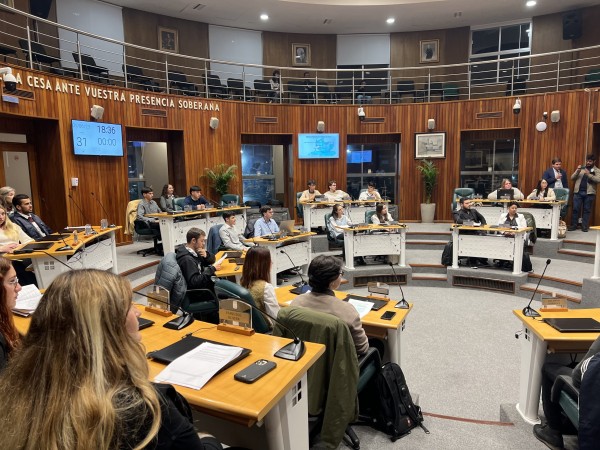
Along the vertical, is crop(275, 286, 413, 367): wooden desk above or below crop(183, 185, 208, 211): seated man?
below

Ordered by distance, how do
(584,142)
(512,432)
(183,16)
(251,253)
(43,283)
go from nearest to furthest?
(512,432) → (251,253) → (43,283) → (584,142) → (183,16)

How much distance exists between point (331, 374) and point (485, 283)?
4.80 metres

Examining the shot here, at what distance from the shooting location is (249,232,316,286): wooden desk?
5.72 metres

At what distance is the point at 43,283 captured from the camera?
4125mm

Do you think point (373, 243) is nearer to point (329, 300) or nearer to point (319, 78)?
point (329, 300)

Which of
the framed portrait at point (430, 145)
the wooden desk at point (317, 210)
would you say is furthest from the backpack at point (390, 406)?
the framed portrait at point (430, 145)

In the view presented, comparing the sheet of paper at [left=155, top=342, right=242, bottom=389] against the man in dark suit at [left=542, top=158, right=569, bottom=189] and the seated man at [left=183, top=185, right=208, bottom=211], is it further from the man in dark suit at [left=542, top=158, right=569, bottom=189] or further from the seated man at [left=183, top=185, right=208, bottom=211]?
the man in dark suit at [left=542, top=158, right=569, bottom=189]

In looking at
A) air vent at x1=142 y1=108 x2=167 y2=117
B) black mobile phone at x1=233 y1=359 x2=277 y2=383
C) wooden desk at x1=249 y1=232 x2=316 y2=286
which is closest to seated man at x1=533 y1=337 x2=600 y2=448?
black mobile phone at x1=233 y1=359 x2=277 y2=383

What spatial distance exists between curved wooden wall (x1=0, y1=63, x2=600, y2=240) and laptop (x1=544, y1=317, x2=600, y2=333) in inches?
262

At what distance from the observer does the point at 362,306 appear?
308 cm

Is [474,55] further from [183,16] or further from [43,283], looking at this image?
[43,283]

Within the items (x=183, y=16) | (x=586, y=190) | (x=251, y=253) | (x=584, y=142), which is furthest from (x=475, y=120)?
(x=251, y=253)

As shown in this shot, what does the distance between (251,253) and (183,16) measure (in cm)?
961

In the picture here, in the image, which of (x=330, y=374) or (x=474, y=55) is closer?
(x=330, y=374)
